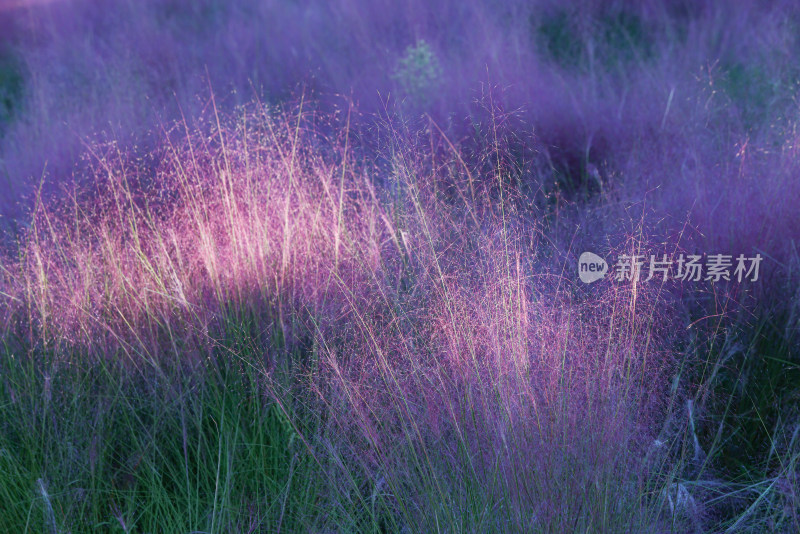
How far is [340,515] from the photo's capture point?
1.62 m

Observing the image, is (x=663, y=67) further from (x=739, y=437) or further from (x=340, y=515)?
(x=340, y=515)

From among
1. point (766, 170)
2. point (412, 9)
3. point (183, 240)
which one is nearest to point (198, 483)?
point (183, 240)

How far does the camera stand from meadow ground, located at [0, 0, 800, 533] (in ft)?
4.70
